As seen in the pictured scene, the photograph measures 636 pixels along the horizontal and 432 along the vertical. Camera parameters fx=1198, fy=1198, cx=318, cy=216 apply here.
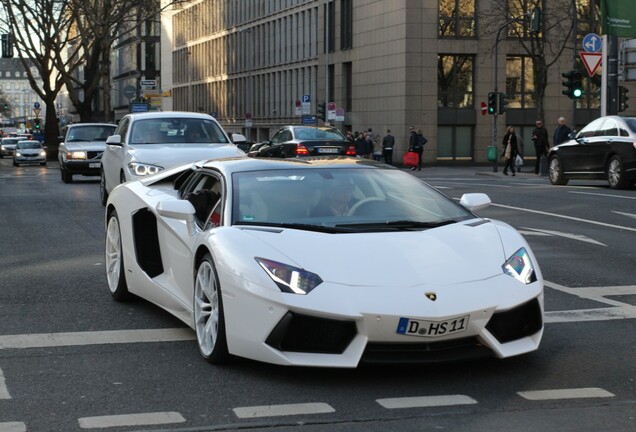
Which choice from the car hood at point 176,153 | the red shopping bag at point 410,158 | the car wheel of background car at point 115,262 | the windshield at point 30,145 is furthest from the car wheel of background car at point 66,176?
the windshield at point 30,145

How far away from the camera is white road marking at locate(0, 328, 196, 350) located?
24.7ft

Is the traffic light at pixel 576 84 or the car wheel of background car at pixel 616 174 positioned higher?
the traffic light at pixel 576 84

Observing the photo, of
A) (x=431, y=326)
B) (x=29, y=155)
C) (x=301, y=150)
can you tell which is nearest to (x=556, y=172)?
(x=301, y=150)

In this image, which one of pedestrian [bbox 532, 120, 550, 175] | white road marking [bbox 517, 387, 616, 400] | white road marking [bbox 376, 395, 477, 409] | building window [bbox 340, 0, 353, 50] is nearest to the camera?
white road marking [bbox 376, 395, 477, 409]

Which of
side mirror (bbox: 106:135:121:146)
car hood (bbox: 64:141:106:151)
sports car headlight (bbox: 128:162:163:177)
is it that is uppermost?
side mirror (bbox: 106:135:121:146)

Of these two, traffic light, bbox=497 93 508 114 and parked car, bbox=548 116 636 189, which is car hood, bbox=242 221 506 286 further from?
traffic light, bbox=497 93 508 114

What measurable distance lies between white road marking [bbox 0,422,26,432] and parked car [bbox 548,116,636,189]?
71.0 ft

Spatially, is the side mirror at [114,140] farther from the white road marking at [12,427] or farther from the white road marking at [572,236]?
the white road marking at [12,427]

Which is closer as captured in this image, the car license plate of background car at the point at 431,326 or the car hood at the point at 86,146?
the car license plate of background car at the point at 431,326

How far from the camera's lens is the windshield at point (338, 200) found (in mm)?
7184

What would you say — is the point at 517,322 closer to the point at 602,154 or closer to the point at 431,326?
the point at 431,326

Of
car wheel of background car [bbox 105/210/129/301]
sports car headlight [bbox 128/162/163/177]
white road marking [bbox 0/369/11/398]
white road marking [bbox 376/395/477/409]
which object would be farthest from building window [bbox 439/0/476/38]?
white road marking [bbox 376/395/477/409]

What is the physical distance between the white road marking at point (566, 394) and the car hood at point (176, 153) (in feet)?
40.4

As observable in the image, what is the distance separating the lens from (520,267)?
6719 millimetres
